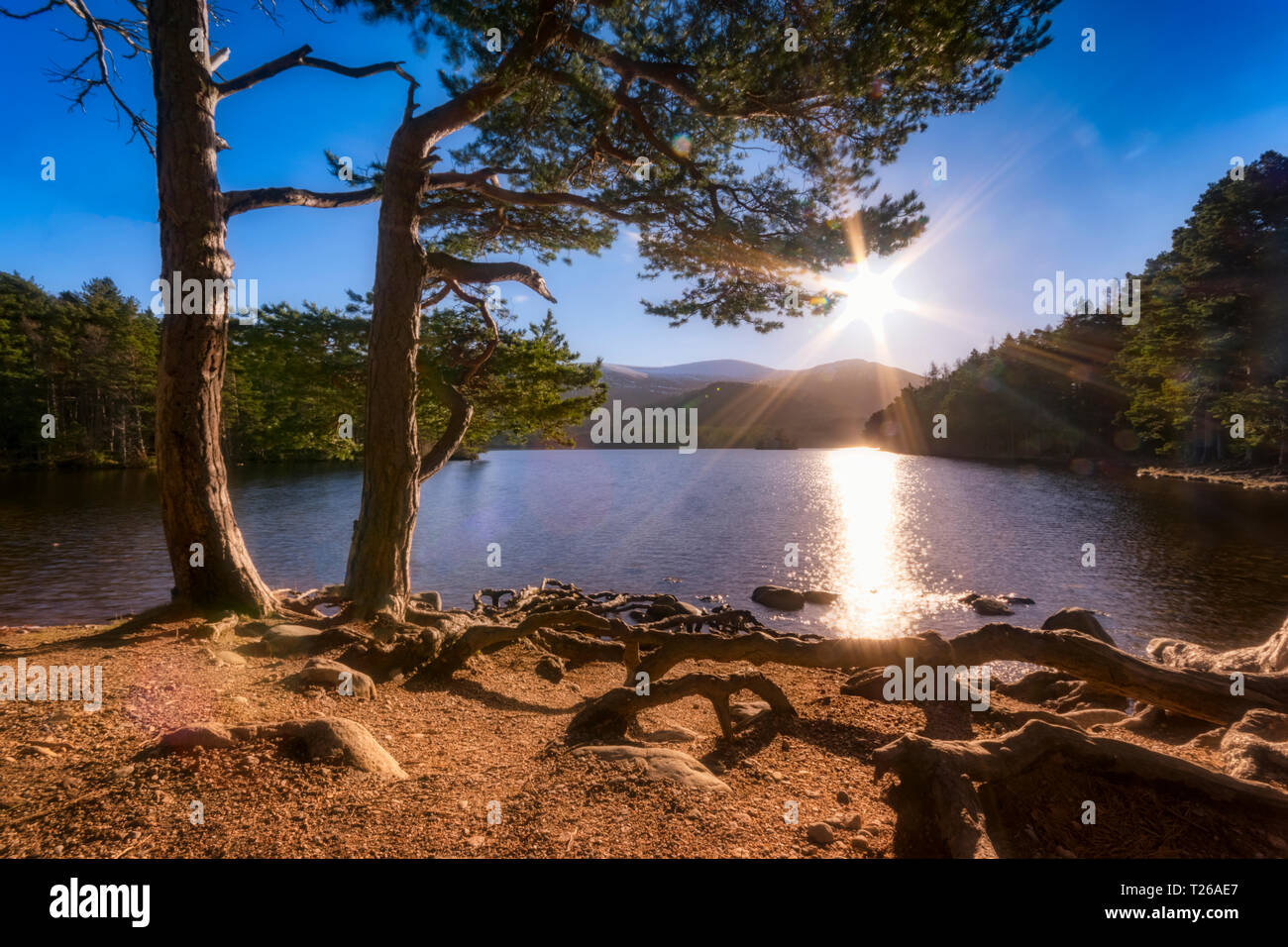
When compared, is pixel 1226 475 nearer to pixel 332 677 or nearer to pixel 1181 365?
pixel 1181 365

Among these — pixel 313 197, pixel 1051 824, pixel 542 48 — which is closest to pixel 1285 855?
pixel 1051 824

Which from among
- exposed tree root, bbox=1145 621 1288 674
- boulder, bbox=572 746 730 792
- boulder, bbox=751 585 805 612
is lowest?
boulder, bbox=751 585 805 612

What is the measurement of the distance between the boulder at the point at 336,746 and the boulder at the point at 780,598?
1472 centimetres

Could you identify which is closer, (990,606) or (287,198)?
(287,198)

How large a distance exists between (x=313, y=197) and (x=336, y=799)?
342 inches

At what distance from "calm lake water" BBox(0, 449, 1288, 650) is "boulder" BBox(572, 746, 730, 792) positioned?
12.4 meters

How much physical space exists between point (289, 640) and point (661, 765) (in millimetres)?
5538

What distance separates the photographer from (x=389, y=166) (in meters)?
8.20

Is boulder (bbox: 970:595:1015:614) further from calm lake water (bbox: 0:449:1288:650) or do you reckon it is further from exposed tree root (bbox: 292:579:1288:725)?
exposed tree root (bbox: 292:579:1288:725)

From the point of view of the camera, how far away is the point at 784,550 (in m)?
26.0

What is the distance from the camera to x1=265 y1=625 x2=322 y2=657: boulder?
259 inches

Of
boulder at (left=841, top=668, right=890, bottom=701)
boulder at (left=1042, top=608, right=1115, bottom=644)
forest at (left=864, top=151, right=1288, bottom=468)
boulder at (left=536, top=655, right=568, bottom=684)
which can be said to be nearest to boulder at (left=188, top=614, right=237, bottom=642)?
boulder at (left=536, top=655, right=568, bottom=684)

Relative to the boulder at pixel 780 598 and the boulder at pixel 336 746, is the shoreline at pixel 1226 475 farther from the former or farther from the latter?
the boulder at pixel 336 746

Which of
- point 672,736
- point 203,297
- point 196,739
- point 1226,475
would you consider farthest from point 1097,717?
point 1226,475
